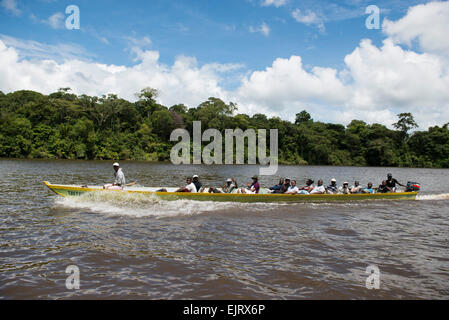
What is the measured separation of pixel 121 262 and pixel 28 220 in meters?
5.26

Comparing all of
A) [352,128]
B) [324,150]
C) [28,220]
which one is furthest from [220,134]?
[28,220]

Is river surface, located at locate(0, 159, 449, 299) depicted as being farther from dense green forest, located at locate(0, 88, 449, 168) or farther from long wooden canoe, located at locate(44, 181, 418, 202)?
dense green forest, located at locate(0, 88, 449, 168)

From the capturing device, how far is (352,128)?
96.6 metres

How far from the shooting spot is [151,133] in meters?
73.2

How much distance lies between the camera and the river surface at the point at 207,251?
18.2ft

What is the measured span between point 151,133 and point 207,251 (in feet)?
226

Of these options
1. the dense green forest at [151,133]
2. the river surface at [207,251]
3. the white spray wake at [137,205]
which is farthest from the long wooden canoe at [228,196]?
the dense green forest at [151,133]

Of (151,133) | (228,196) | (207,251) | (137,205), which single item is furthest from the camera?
(151,133)

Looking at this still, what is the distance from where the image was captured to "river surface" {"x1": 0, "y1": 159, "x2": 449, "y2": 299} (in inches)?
218

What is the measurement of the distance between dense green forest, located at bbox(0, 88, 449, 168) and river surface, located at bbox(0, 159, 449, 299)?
5097cm

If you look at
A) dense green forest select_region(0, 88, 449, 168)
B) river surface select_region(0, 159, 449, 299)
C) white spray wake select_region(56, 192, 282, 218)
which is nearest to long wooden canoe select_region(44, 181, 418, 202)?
white spray wake select_region(56, 192, 282, 218)

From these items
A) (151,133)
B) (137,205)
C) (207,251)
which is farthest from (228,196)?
(151,133)

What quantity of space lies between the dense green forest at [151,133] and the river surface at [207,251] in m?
51.0

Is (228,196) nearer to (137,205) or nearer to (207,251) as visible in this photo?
(137,205)
